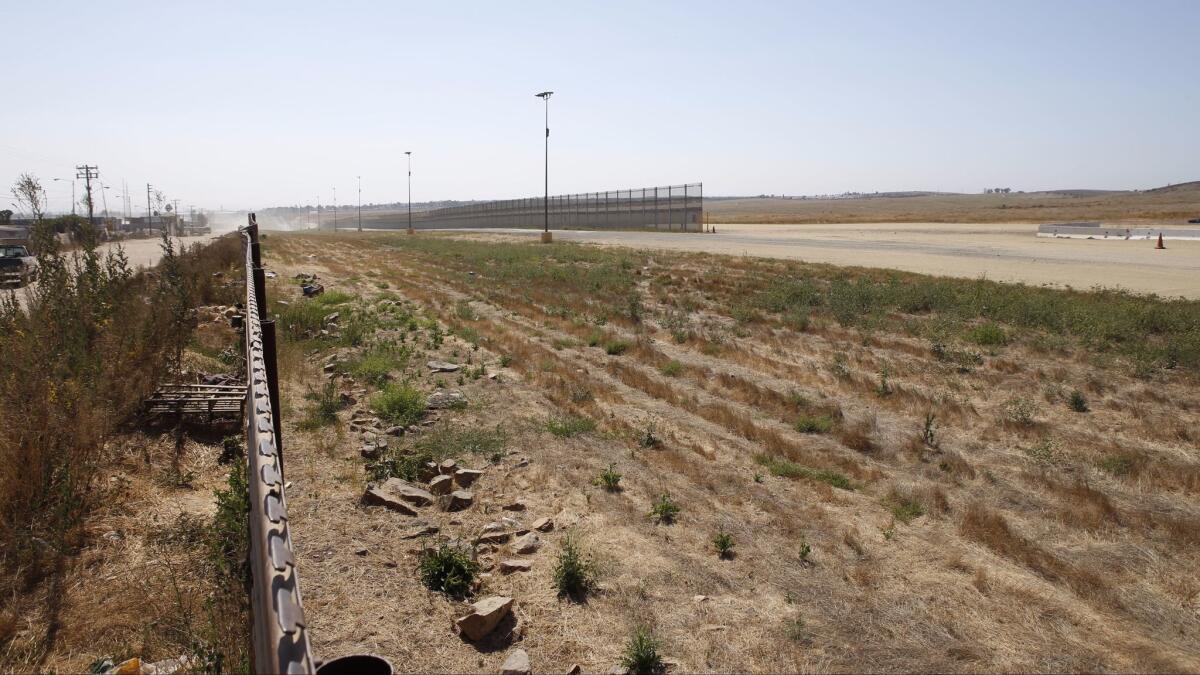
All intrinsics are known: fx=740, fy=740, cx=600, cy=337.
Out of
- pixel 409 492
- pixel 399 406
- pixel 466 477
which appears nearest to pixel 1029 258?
pixel 399 406

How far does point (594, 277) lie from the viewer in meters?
26.1

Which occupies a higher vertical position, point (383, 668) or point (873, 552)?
point (383, 668)

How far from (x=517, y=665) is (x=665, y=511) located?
2572mm

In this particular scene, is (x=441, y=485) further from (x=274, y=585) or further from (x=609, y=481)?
(x=274, y=585)

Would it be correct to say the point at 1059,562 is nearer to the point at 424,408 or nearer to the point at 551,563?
the point at 551,563

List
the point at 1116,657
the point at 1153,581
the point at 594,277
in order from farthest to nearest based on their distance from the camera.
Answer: the point at 594,277 < the point at 1153,581 < the point at 1116,657

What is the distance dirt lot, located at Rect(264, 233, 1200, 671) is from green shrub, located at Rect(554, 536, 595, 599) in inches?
4.1

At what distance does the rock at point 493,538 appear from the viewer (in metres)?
6.31

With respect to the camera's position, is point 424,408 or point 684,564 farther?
point 424,408

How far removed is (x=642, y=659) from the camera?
15.0ft

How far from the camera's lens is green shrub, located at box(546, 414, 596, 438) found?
9219 millimetres

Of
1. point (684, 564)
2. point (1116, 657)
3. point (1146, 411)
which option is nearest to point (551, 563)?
point (684, 564)

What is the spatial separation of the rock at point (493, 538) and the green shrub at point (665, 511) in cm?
136

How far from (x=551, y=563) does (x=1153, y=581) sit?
4739 mm
